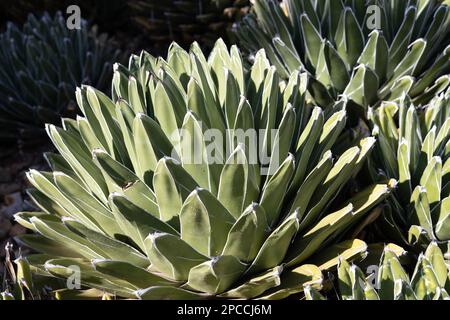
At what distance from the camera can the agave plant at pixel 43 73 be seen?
8.15ft

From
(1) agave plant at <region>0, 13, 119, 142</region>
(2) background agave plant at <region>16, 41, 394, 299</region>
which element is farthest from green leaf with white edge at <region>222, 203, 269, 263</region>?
(1) agave plant at <region>0, 13, 119, 142</region>

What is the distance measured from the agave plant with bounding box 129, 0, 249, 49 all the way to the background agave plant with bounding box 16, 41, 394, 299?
130 centimetres

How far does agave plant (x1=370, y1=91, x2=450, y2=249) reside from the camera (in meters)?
1.37

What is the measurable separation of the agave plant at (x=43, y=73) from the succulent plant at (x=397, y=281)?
1.57 metres

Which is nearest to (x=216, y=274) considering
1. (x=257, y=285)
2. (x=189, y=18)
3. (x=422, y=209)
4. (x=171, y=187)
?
(x=257, y=285)

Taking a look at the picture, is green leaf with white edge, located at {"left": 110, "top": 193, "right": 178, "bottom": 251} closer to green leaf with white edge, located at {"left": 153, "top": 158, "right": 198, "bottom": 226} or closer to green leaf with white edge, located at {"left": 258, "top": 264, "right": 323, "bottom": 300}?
green leaf with white edge, located at {"left": 153, "top": 158, "right": 198, "bottom": 226}

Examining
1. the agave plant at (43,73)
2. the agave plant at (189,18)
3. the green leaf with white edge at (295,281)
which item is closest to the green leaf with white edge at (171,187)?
the green leaf with white edge at (295,281)

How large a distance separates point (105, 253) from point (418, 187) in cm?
73

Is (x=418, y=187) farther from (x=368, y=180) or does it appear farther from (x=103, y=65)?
(x=103, y=65)

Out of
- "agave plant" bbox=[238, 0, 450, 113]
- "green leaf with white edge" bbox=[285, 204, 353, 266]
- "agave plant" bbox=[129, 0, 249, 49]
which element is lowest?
"green leaf with white edge" bbox=[285, 204, 353, 266]

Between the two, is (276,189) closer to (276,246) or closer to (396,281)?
(276,246)

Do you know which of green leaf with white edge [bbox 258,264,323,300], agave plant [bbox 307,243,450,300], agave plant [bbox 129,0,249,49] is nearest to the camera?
agave plant [bbox 307,243,450,300]

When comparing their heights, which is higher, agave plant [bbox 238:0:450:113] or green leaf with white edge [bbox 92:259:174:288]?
agave plant [bbox 238:0:450:113]

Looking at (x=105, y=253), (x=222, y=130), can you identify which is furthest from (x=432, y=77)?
(x=105, y=253)
